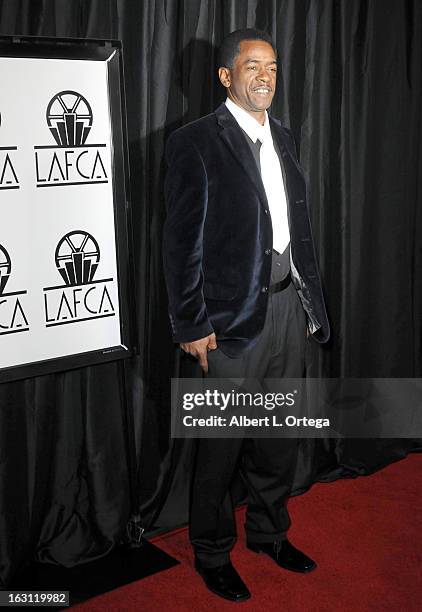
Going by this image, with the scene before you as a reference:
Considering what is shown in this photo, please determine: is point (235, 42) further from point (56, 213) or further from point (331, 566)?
point (331, 566)

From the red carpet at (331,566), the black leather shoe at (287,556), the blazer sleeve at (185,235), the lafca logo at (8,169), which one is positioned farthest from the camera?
the black leather shoe at (287,556)

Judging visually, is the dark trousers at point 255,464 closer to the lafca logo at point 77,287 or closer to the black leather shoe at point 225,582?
the black leather shoe at point 225,582

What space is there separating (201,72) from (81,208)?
26.0 inches

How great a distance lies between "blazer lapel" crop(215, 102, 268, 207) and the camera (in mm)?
2289

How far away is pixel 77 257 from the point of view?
228 cm

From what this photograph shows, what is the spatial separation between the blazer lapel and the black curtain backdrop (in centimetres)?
34

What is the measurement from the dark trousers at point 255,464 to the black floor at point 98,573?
0.61ft

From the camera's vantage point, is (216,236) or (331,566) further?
(331,566)

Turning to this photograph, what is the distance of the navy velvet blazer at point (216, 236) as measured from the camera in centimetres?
225

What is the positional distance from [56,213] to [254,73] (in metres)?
0.66

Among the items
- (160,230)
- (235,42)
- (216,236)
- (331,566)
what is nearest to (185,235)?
(216,236)

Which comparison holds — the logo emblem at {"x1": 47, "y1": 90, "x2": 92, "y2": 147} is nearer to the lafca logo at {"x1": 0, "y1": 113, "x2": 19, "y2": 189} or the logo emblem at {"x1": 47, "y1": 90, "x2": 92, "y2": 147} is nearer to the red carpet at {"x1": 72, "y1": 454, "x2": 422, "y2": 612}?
the lafca logo at {"x1": 0, "y1": 113, "x2": 19, "y2": 189}

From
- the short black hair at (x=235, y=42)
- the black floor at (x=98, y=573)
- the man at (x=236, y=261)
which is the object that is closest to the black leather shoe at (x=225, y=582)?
the man at (x=236, y=261)

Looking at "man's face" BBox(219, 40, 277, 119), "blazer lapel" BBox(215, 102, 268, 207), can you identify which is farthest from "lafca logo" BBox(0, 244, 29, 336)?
"man's face" BBox(219, 40, 277, 119)
